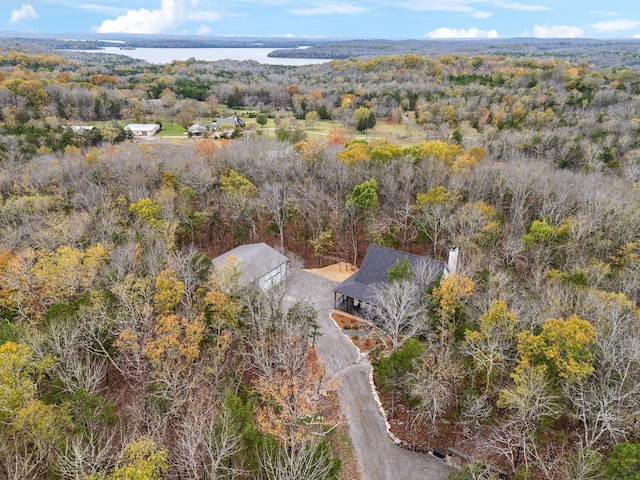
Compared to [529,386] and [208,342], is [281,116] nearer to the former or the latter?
[208,342]

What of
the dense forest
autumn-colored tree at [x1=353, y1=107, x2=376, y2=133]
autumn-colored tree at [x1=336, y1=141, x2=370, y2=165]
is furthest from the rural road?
autumn-colored tree at [x1=353, y1=107, x2=376, y2=133]

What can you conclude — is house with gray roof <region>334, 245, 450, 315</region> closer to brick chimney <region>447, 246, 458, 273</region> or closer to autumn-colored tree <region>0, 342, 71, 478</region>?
brick chimney <region>447, 246, 458, 273</region>

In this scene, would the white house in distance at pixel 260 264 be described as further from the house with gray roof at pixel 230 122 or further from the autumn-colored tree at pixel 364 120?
the autumn-colored tree at pixel 364 120

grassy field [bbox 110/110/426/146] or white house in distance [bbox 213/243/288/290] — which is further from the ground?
grassy field [bbox 110/110/426/146]

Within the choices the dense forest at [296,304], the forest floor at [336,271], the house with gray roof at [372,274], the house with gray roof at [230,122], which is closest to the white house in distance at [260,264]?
the dense forest at [296,304]

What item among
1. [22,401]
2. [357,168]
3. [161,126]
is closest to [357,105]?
[161,126]

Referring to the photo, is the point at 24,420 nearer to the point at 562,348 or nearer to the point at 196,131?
the point at 562,348
